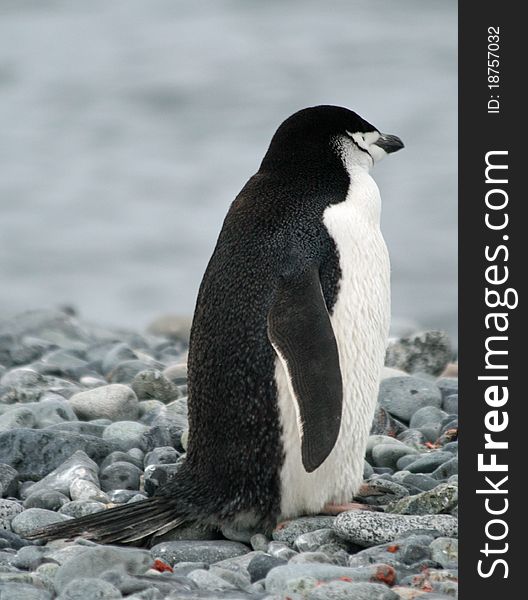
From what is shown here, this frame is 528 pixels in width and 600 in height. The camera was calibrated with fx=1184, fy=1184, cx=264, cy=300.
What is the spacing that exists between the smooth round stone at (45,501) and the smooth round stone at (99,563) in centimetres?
79

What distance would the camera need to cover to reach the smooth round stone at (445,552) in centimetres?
311

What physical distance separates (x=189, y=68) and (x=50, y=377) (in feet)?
54.0

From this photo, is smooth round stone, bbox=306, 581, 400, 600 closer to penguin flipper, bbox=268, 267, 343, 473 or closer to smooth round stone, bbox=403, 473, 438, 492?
penguin flipper, bbox=268, 267, 343, 473

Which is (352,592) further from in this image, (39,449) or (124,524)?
(39,449)

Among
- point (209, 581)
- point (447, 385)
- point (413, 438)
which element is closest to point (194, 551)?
point (209, 581)

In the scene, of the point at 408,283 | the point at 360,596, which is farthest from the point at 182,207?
the point at 360,596

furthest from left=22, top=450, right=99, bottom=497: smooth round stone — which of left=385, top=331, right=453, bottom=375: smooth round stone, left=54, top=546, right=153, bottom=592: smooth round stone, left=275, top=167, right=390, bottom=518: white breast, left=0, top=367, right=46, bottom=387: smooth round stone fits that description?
left=385, top=331, right=453, bottom=375: smooth round stone

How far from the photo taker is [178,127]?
778 inches

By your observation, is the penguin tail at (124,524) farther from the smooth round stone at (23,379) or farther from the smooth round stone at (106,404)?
the smooth round stone at (23,379)

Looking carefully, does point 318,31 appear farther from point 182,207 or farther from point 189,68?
point 182,207

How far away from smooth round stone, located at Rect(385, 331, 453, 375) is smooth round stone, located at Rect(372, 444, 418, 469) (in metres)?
1.89

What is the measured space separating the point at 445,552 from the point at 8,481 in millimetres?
1633

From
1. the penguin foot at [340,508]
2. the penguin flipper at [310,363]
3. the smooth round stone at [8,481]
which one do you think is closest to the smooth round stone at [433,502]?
the penguin foot at [340,508]

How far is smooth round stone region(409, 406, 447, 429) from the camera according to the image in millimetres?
4992
